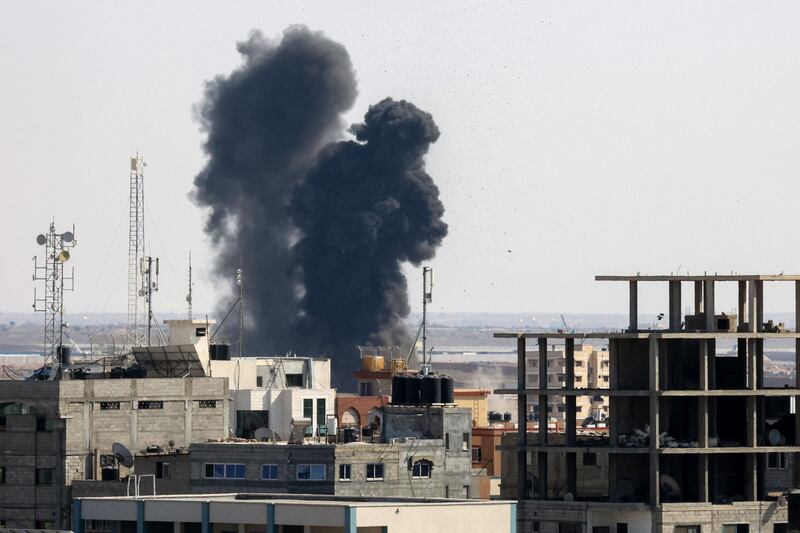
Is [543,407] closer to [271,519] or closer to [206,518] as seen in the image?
[206,518]

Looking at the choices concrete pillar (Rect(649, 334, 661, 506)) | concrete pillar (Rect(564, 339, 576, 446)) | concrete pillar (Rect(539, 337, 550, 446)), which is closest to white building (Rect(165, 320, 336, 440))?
concrete pillar (Rect(539, 337, 550, 446))

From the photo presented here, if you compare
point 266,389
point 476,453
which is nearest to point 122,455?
point 266,389

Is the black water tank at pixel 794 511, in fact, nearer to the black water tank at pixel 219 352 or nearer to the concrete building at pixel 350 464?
the concrete building at pixel 350 464

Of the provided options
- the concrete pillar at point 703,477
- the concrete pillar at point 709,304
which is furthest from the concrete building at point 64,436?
the concrete pillar at point 709,304

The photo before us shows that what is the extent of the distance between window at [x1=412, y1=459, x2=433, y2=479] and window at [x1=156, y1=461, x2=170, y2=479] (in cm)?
921

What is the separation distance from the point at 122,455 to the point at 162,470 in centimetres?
162

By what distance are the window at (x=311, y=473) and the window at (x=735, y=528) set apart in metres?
14.1

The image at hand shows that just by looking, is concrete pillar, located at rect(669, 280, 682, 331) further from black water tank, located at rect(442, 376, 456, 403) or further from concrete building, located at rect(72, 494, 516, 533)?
concrete building, located at rect(72, 494, 516, 533)

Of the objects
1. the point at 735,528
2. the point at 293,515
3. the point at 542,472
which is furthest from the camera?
the point at 542,472

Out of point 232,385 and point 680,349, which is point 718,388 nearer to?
point 680,349

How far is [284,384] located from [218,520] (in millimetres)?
55544

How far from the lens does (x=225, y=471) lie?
3433 inches

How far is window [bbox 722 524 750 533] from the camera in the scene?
274 ft

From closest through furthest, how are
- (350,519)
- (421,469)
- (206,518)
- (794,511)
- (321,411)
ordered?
(350,519) → (206,518) → (794,511) → (421,469) → (321,411)
